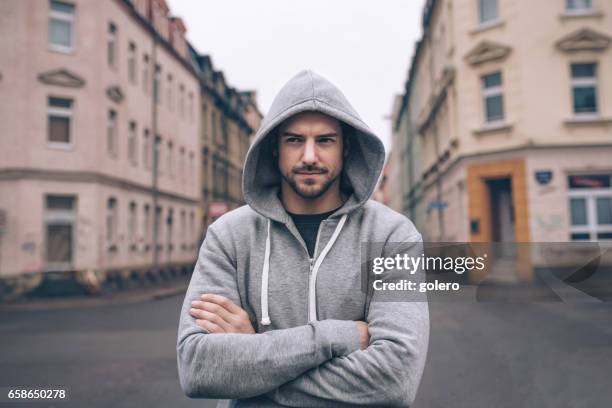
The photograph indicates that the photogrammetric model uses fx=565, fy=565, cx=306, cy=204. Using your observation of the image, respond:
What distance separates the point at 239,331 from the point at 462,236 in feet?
63.9

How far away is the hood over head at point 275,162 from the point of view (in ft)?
7.17

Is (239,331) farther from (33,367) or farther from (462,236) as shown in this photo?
(462,236)

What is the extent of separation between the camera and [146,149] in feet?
79.6

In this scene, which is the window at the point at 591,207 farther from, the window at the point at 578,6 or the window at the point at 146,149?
the window at the point at 146,149

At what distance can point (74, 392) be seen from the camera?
5250 millimetres

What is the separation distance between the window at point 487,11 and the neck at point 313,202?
63.0 feet

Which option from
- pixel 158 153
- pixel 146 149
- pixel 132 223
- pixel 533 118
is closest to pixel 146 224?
pixel 132 223

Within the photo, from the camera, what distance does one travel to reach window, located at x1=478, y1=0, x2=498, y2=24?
19.4 metres

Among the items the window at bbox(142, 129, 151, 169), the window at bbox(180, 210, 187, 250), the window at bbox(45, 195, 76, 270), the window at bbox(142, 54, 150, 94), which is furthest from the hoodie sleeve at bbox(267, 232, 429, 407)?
the window at bbox(180, 210, 187, 250)

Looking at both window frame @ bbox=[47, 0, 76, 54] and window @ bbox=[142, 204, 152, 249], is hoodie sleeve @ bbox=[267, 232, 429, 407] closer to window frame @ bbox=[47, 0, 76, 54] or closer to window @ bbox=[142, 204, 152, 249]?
window frame @ bbox=[47, 0, 76, 54]

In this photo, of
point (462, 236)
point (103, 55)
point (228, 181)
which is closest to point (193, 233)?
point (228, 181)

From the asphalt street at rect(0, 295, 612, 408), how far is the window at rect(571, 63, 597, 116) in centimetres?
1097

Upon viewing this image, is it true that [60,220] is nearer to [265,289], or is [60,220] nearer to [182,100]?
[182,100]

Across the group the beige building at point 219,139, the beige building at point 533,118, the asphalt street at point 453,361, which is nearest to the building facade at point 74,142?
the beige building at point 219,139
